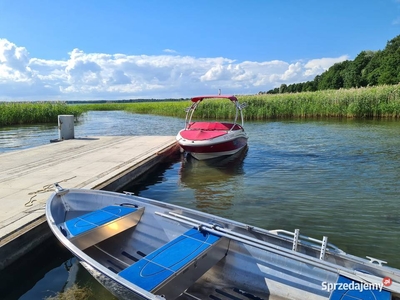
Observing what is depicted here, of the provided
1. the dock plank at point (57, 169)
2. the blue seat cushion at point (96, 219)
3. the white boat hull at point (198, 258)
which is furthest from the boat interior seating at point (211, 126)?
the blue seat cushion at point (96, 219)

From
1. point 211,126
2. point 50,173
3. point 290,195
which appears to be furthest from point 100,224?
point 211,126

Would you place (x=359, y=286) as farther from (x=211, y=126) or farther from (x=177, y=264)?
(x=211, y=126)

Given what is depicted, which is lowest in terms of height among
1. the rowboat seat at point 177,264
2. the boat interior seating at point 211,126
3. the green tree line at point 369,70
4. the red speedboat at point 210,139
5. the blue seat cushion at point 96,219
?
the rowboat seat at point 177,264

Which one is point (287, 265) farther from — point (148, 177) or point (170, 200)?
point (148, 177)

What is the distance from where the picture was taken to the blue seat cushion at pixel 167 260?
3109mm

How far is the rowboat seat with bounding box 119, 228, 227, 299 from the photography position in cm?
312

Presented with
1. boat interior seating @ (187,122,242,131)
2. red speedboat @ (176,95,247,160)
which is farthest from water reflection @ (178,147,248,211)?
boat interior seating @ (187,122,242,131)

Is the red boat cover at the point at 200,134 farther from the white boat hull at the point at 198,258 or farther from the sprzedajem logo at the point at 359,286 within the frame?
the sprzedajem logo at the point at 359,286

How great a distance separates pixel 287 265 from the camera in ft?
11.1

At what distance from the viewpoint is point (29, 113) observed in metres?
26.9

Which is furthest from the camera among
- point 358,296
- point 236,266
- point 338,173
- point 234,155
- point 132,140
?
point 132,140

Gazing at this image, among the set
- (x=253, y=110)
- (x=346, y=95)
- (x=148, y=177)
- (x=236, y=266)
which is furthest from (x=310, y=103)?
(x=236, y=266)

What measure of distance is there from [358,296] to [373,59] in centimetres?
7636

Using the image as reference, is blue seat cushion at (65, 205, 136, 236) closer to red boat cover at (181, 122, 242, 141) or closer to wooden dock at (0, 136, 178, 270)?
wooden dock at (0, 136, 178, 270)
